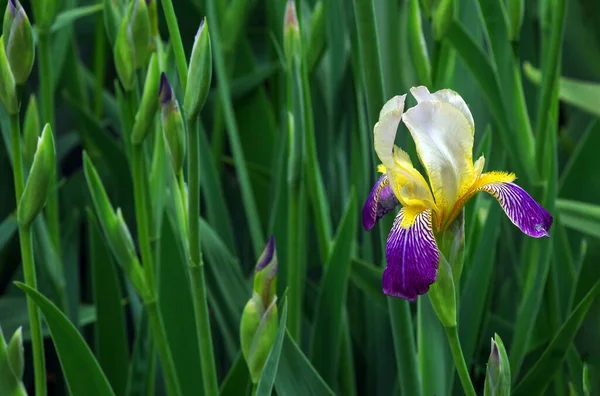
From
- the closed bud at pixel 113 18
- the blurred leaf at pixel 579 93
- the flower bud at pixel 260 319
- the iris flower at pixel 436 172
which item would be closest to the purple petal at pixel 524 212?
the iris flower at pixel 436 172

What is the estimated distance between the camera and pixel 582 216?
76 cm

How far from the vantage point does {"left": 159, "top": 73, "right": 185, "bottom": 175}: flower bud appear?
21.1 inches

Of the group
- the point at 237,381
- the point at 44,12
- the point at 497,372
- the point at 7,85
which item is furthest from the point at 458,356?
the point at 44,12

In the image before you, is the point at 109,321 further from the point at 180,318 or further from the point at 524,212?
the point at 524,212

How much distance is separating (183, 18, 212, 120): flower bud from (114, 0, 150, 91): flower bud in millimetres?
117

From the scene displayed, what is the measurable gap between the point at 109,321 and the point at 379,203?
1.30ft

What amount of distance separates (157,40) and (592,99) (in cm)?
51

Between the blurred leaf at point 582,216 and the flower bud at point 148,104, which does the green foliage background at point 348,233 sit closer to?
the blurred leaf at point 582,216

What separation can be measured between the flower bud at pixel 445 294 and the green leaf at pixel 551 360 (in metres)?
0.19

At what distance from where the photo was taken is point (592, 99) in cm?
95

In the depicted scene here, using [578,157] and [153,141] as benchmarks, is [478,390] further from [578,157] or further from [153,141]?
[153,141]

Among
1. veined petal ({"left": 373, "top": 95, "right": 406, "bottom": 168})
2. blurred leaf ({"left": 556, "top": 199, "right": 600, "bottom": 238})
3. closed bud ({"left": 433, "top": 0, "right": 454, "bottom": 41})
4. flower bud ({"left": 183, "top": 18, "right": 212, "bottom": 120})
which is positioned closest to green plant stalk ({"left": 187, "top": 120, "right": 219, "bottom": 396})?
flower bud ({"left": 183, "top": 18, "right": 212, "bottom": 120})

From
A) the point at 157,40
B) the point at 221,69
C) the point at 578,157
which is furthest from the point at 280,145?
the point at 578,157

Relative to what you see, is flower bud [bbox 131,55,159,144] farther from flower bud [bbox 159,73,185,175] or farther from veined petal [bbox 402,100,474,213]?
veined petal [bbox 402,100,474,213]
